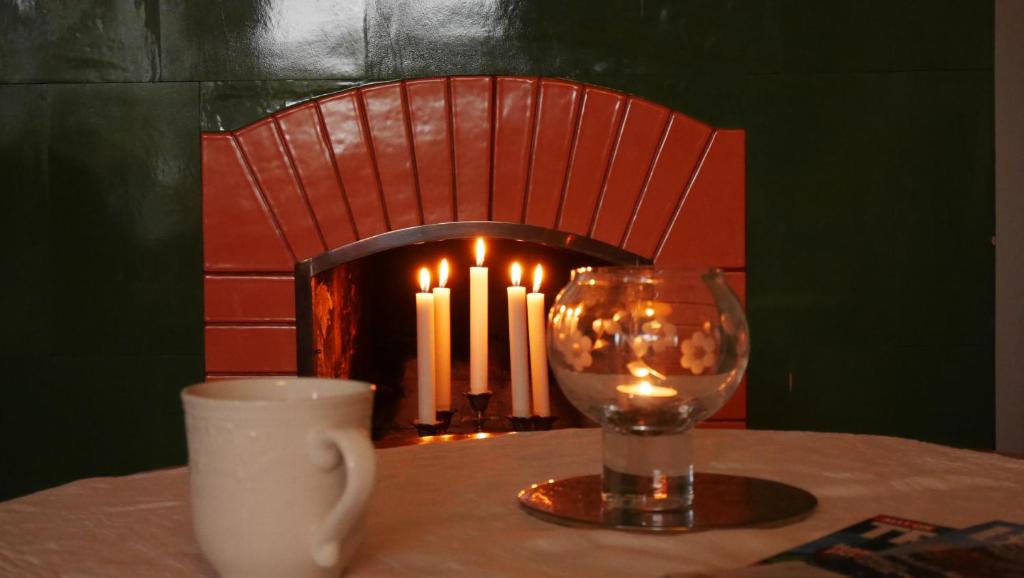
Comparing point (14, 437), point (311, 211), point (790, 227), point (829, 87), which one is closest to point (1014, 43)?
point (829, 87)

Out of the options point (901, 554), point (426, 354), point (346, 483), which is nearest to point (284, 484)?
point (346, 483)

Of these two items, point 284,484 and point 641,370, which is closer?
point 284,484

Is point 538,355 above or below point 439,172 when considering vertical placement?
below

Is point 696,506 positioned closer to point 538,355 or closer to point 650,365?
point 650,365

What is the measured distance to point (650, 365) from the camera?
1.87ft

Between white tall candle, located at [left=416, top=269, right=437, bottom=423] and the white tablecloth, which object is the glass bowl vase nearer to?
the white tablecloth

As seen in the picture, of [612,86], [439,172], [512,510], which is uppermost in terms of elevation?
[612,86]

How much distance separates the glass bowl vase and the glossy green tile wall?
4.39 feet

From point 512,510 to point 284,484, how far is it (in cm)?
→ 21

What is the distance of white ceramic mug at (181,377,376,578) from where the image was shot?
45 centimetres

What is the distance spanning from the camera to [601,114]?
186cm

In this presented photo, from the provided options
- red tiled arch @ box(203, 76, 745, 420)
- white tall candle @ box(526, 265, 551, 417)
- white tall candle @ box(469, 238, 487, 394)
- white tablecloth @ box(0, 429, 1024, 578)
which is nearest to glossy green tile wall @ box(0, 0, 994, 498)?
red tiled arch @ box(203, 76, 745, 420)

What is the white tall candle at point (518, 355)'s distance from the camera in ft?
4.12

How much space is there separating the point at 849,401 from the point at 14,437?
1.66 metres
